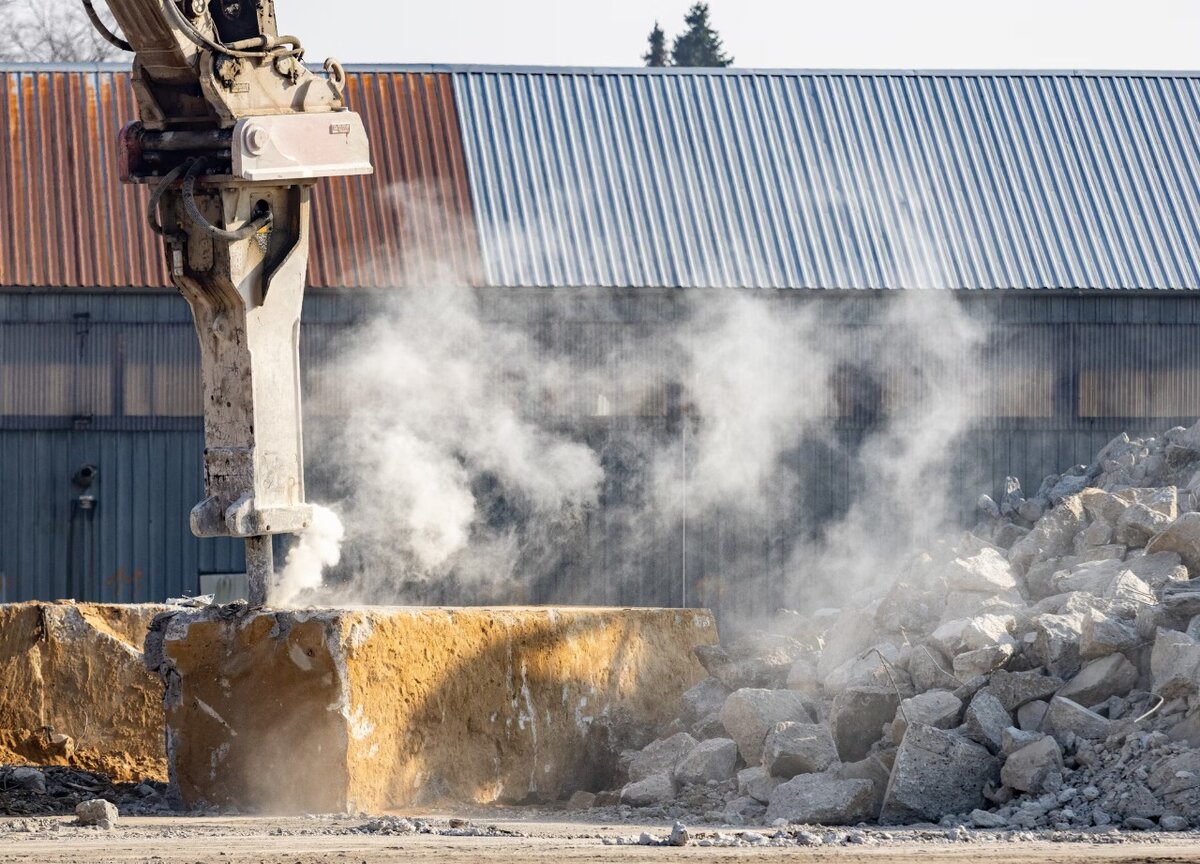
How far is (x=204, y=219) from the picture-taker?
11805 mm

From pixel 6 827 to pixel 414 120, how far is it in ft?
43.6

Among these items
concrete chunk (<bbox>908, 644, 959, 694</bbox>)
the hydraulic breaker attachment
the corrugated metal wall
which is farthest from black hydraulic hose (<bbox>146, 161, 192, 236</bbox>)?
the corrugated metal wall

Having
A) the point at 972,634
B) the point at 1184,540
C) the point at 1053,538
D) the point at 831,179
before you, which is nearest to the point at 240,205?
the point at 972,634

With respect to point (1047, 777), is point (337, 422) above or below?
above

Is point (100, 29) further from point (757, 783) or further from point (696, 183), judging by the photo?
point (696, 183)

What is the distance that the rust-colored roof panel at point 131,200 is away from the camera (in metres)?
20.9

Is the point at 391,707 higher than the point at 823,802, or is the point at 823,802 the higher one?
the point at 391,707

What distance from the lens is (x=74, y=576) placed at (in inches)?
810

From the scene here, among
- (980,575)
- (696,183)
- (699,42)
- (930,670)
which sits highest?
(699,42)

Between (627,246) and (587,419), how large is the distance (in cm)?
234

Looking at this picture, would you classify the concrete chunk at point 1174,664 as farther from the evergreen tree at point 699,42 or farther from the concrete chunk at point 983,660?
the evergreen tree at point 699,42

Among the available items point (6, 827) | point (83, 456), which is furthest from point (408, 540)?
point (6, 827)

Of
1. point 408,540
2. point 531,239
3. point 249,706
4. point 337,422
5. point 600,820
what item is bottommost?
point 600,820

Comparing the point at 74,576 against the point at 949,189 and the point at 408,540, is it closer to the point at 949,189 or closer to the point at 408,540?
the point at 408,540
